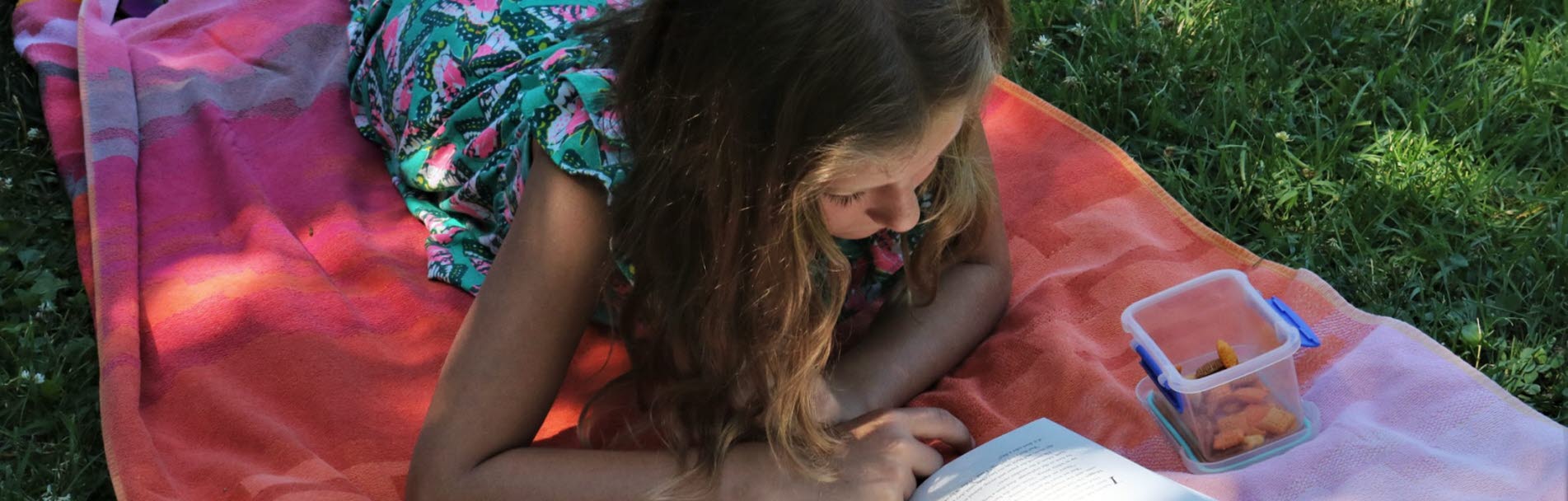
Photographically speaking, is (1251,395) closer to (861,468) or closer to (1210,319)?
(1210,319)

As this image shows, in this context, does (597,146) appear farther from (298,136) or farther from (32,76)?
(32,76)

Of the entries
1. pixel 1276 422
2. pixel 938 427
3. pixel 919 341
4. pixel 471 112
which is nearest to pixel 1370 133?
pixel 1276 422

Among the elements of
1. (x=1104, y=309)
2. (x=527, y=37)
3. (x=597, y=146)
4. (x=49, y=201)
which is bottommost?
(x=49, y=201)

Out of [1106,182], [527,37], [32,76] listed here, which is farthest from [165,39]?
[1106,182]

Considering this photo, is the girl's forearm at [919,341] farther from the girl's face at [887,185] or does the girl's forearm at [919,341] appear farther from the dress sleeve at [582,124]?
the dress sleeve at [582,124]

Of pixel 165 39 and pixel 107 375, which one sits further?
pixel 165 39

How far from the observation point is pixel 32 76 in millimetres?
2760

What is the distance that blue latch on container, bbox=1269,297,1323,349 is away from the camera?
1.77 meters

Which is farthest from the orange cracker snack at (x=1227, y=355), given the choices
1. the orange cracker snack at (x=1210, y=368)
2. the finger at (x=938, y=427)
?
the finger at (x=938, y=427)

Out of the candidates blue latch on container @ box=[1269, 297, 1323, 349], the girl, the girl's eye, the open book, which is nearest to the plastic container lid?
blue latch on container @ box=[1269, 297, 1323, 349]

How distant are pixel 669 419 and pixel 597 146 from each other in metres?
0.37

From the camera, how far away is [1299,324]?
180 centimetres

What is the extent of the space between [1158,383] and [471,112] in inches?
44.9

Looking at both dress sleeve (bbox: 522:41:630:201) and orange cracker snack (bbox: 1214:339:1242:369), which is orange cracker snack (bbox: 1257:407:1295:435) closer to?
orange cracker snack (bbox: 1214:339:1242:369)
